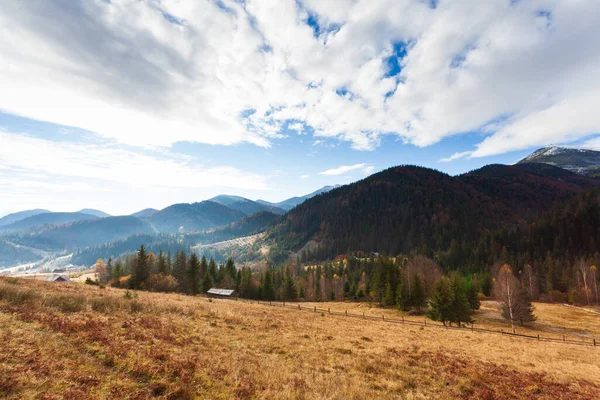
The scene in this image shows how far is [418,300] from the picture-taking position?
193 feet

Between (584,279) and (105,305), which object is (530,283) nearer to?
(584,279)

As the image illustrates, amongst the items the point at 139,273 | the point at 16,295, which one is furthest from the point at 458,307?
the point at 139,273

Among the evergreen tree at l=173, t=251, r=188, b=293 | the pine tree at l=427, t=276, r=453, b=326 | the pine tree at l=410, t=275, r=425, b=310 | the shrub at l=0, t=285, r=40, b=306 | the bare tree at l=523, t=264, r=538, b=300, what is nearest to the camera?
the shrub at l=0, t=285, r=40, b=306

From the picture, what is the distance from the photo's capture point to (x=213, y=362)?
13352mm

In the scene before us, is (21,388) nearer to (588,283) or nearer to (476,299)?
(476,299)

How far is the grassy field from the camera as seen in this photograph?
30.8 feet

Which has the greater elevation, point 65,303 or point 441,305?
point 65,303

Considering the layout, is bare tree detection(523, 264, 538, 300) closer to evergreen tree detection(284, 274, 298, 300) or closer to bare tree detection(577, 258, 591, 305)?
bare tree detection(577, 258, 591, 305)

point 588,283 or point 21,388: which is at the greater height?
point 21,388

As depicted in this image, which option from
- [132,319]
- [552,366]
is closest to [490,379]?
[552,366]

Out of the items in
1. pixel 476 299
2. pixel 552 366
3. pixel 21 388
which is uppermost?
pixel 21 388

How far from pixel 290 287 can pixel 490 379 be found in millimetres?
76276

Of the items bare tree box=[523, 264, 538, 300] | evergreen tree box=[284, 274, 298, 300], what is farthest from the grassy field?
bare tree box=[523, 264, 538, 300]

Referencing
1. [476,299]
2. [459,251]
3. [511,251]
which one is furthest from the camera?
[459,251]
